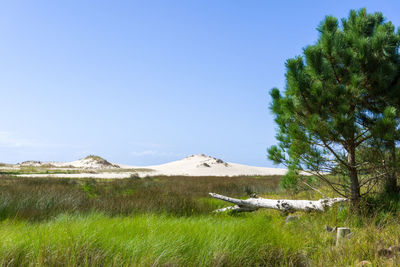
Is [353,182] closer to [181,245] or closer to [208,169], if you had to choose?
[181,245]

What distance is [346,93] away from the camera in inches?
224

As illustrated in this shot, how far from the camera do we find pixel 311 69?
5930 mm

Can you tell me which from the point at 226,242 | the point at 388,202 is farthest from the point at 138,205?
the point at 388,202

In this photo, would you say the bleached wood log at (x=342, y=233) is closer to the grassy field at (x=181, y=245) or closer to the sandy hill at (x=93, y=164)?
the grassy field at (x=181, y=245)

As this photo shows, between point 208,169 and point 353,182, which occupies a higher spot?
point 208,169

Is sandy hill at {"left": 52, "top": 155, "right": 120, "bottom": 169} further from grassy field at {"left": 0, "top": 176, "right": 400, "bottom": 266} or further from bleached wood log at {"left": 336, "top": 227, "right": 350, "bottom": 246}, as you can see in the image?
bleached wood log at {"left": 336, "top": 227, "right": 350, "bottom": 246}

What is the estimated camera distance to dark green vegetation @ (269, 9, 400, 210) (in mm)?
5633

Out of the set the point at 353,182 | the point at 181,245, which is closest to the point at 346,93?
the point at 353,182

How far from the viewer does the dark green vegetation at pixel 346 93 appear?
5.63 m

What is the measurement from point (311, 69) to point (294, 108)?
2.88 feet

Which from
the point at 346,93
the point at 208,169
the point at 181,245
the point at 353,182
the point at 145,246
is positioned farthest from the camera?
the point at 208,169

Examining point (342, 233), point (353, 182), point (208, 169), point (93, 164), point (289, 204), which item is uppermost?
point (93, 164)

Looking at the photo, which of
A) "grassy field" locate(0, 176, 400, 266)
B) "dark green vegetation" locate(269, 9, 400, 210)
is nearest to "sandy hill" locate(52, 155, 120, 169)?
"dark green vegetation" locate(269, 9, 400, 210)

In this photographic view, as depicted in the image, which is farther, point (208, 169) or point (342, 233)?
point (208, 169)
